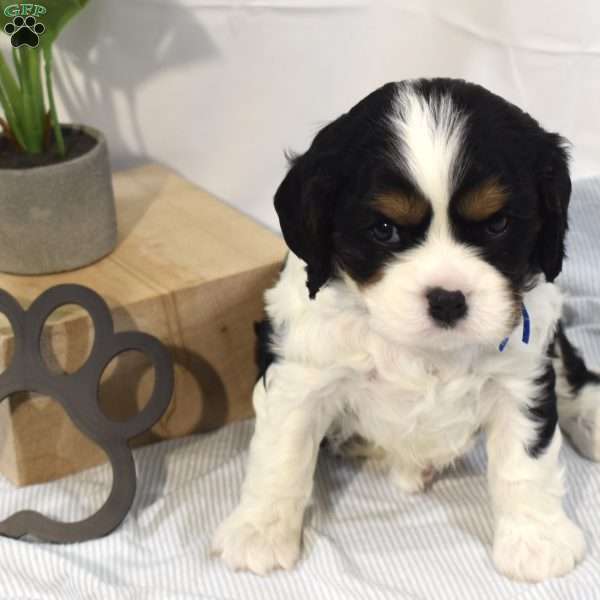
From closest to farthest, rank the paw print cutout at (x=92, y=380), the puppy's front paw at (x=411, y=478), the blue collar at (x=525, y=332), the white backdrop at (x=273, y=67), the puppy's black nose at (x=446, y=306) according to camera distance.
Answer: the puppy's black nose at (x=446, y=306) < the blue collar at (x=525, y=332) < the paw print cutout at (x=92, y=380) < the puppy's front paw at (x=411, y=478) < the white backdrop at (x=273, y=67)

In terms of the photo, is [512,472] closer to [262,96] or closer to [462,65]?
[462,65]

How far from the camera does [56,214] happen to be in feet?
8.34

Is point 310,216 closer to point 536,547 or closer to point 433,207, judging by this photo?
point 433,207

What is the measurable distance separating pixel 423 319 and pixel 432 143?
0.29 meters

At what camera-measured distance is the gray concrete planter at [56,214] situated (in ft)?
8.16

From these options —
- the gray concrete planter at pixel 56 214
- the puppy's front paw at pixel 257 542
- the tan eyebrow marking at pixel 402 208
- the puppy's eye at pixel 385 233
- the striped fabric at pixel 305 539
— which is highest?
the tan eyebrow marking at pixel 402 208

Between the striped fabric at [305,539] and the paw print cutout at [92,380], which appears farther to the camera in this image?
the paw print cutout at [92,380]

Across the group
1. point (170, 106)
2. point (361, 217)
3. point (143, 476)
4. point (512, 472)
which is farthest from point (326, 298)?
point (170, 106)

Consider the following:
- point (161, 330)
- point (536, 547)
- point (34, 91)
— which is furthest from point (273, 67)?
point (536, 547)

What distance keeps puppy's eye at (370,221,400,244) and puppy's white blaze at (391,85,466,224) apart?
0.08 meters

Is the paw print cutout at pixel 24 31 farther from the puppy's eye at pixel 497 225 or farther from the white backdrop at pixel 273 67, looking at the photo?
the puppy's eye at pixel 497 225

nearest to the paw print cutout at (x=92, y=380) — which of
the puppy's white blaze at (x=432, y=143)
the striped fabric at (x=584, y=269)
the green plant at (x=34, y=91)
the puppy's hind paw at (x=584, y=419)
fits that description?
the green plant at (x=34, y=91)

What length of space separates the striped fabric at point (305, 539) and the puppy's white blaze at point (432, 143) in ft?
2.45

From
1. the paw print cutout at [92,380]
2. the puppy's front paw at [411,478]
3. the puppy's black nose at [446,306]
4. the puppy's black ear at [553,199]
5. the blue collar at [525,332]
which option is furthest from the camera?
the puppy's front paw at [411,478]
